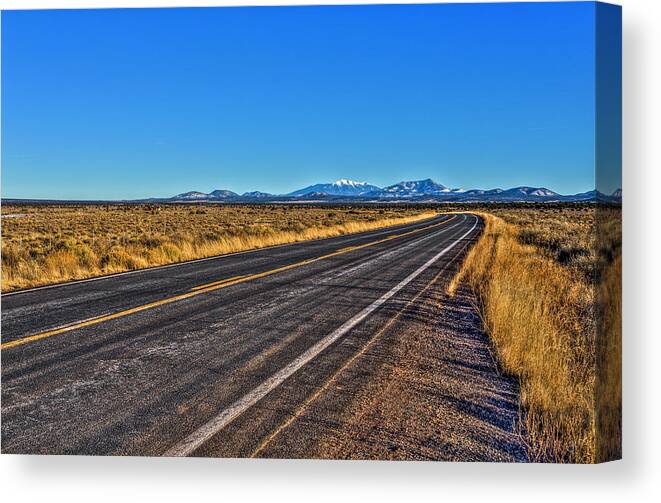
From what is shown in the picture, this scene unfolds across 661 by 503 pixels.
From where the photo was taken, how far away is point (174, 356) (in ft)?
17.3

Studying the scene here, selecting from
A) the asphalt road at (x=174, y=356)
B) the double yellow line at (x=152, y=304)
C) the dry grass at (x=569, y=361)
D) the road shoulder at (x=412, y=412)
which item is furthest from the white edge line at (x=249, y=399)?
the double yellow line at (x=152, y=304)

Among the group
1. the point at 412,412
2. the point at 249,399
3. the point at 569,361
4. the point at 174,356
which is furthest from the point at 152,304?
the point at 569,361

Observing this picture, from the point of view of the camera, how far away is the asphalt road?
149 inches

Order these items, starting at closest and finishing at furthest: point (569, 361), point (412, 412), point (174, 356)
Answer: point (412, 412), point (569, 361), point (174, 356)

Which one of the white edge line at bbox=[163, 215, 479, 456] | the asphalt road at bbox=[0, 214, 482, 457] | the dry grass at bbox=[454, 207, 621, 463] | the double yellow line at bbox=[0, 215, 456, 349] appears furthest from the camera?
the double yellow line at bbox=[0, 215, 456, 349]

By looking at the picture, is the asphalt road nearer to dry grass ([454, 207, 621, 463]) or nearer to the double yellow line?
the double yellow line

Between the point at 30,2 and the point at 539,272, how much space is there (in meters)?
9.85

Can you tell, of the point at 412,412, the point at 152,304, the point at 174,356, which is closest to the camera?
the point at 412,412

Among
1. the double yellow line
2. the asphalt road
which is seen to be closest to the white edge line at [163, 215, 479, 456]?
the asphalt road

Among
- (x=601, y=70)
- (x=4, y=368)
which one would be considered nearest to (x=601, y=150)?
(x=601, y=70)

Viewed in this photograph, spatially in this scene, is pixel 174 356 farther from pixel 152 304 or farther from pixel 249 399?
pixel 152 304

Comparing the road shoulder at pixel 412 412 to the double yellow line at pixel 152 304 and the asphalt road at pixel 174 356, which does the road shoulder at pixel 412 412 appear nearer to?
the asphalt road at pixel 174 356

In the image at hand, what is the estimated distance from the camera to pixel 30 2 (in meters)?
5.50

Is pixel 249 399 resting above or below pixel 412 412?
above
